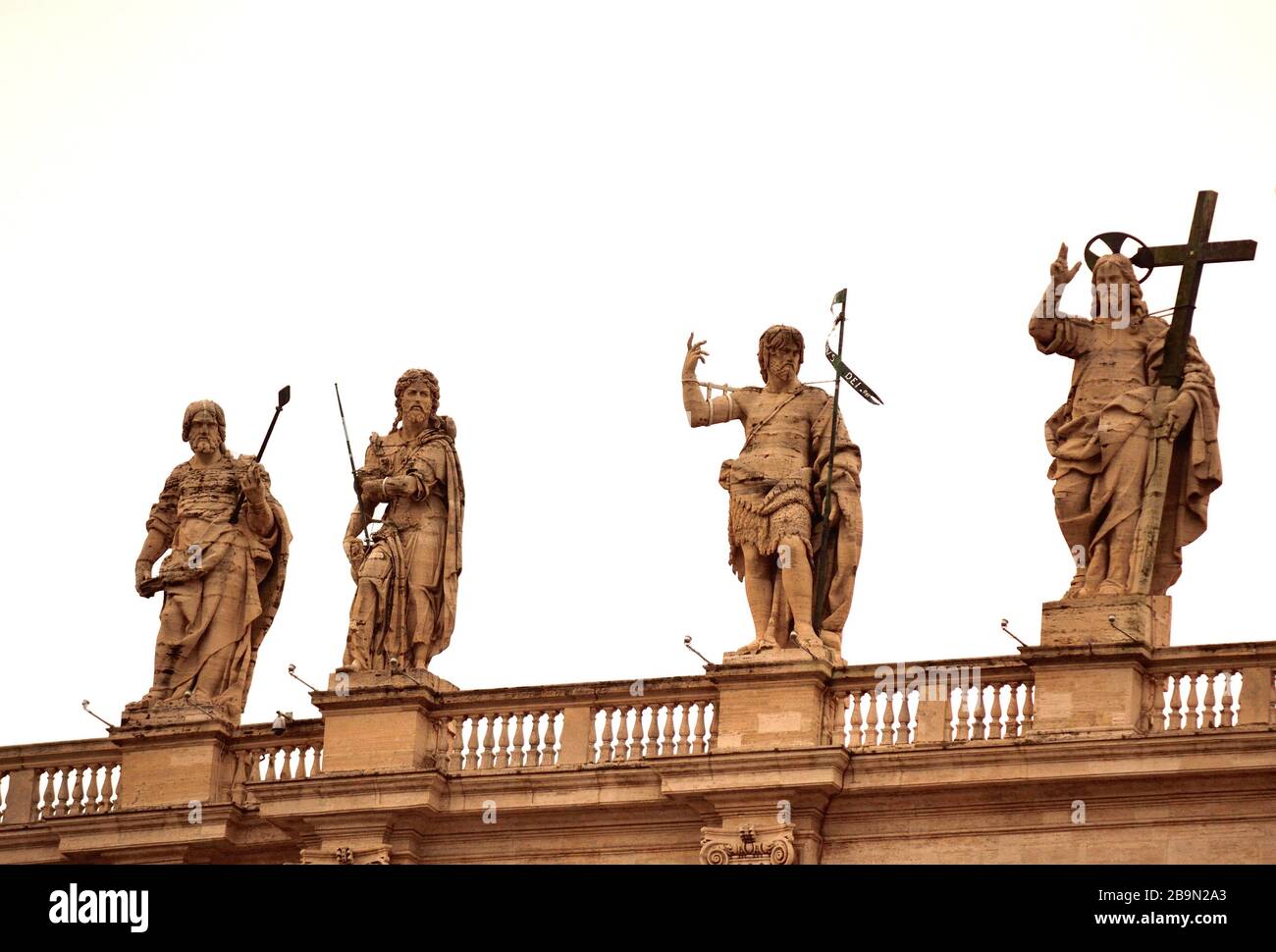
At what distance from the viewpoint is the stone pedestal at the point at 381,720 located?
110ft

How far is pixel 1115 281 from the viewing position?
32.5m

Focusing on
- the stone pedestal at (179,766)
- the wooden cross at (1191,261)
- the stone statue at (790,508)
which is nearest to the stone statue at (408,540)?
the stone pedestal at (179,766)

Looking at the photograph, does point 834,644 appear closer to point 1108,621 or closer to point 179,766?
point 1108,621

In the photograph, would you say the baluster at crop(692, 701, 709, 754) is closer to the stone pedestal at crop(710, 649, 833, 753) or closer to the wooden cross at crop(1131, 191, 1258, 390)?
the stone pedestal at crop(710, 649, 833, 753)

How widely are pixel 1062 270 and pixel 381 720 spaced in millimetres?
6375

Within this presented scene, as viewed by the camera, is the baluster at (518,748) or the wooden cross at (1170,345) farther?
the baluster at (518,748)

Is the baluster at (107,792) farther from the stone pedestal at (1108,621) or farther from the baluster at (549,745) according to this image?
the stone pedestal at (1108,621)

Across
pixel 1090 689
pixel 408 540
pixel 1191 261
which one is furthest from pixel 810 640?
pixel 1191 261

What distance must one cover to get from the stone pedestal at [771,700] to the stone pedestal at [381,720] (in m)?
2.49

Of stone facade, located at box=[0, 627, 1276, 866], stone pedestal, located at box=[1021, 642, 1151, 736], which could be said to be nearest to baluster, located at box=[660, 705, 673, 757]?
stone facade, located at box=[0, 627, 1276, 866]

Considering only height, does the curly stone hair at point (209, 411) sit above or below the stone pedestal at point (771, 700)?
above

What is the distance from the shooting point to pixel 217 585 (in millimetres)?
35094

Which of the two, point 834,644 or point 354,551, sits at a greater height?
point 354,551
